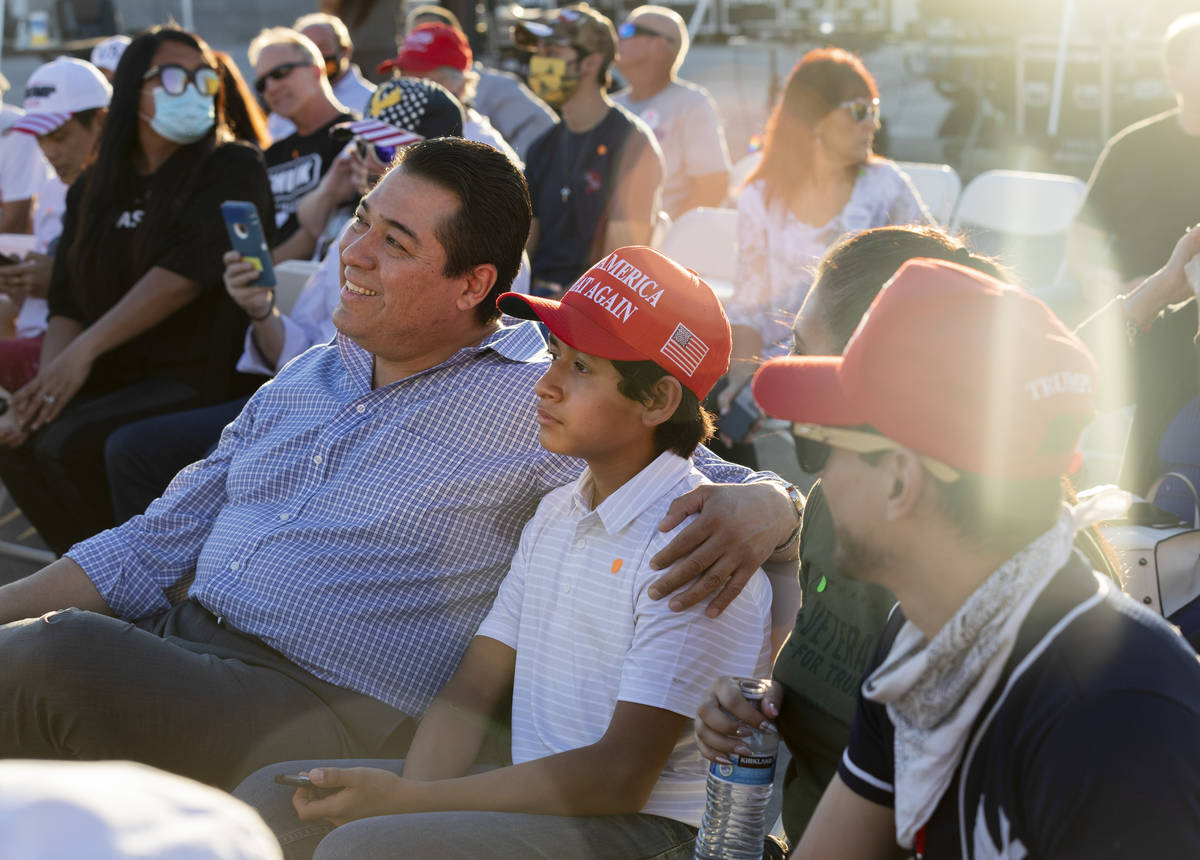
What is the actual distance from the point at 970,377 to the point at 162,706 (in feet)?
5.49

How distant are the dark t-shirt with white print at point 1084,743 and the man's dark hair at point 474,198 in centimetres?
163

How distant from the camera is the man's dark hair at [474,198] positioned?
2633 millimetres

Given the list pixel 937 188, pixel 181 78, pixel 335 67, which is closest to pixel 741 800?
pixel 181 78

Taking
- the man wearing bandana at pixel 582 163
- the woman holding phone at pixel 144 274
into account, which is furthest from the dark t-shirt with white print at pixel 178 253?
the man wearing bandana at pixel 582 163

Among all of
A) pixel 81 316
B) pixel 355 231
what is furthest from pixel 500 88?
pixel 355 231

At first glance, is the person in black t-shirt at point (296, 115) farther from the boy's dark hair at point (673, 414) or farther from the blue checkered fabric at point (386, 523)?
the boy's dark hair at point (673, 414)

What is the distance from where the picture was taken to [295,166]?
575 centimetres

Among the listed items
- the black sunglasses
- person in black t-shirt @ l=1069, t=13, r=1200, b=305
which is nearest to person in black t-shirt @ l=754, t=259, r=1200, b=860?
person in black t-shirt @ l=1069, t=13, r=1200, b=305

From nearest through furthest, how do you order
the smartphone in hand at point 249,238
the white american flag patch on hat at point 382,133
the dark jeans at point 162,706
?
the dark jeans at point 162,706 → the smartphone in hand at point 249,238 → the white american flag patch on hat at point 382,133

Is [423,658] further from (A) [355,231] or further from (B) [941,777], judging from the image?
(B) [941,777]

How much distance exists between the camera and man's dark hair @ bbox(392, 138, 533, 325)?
263 cm

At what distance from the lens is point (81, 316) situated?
4406mm

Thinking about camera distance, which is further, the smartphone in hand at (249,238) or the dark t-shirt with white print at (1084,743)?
the smartphone in hand at (249,238)

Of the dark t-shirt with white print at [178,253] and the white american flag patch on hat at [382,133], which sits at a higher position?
the white american flag patch on hat at [382,133]
